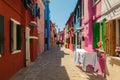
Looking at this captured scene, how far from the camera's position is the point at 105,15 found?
1082 cm

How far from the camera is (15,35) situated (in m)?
11.6

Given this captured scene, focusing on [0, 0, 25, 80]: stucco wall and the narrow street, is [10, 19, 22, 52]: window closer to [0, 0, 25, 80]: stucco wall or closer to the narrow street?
[0, 0, 25, 80]: stucco wall

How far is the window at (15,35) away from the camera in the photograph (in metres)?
10.5

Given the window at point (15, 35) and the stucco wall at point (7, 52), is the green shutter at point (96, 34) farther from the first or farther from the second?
the stucco wall at point (7, 52)

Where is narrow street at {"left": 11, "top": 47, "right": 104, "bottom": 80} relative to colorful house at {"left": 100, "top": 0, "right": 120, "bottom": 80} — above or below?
below

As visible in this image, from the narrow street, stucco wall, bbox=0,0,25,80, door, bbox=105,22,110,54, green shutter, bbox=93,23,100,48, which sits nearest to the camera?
stucco wall, bbox=0,0,25,80

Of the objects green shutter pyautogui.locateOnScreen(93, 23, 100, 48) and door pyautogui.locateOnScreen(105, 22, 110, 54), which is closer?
door pyautogui.locateOnScreen(105, 22, 110, 54)

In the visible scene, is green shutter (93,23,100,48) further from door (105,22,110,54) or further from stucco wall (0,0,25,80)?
stucco wall (0,0,25,80)

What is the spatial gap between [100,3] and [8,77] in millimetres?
5202

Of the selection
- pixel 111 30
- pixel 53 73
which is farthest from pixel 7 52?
pixel 111 30

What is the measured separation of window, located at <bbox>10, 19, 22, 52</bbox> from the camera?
1048cm

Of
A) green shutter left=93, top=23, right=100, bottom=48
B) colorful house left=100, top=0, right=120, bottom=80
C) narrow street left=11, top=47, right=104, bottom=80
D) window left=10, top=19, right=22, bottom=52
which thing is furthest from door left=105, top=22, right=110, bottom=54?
window left=10, top=19, right=22, bottom=52

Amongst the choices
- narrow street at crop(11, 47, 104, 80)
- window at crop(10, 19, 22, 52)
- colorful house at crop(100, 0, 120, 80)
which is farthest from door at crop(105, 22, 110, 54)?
window at crop(10, 19, 22, 52)

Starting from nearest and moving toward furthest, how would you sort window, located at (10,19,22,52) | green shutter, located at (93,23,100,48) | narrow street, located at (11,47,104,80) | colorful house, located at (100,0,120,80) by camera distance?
colorful house, located at (100,0,120,80), window, located at (10,19,22,52), narrow street, located at (11,47,104,80), green shutter, located at (93,23,100,48)
